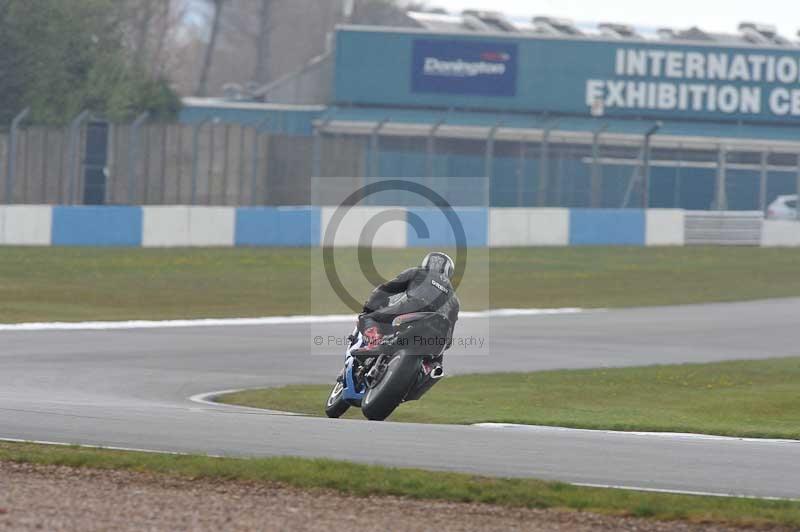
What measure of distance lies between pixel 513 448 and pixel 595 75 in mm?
38189

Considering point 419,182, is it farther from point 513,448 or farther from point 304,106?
point 513,448

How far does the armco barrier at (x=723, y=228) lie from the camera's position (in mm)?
35406

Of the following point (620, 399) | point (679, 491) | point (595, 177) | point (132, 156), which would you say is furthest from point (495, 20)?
point (679, 491)

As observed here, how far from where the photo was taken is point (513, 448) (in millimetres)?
9055

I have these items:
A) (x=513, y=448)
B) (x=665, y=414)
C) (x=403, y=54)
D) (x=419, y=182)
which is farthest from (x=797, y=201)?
(x=513, y=448)

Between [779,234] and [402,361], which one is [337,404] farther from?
[779,234]

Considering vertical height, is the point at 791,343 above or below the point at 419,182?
below

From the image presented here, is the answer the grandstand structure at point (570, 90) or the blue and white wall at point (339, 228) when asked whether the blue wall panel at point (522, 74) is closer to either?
the grandstand structure at point (570, 90)

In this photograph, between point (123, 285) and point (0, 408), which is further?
point (123, 285)

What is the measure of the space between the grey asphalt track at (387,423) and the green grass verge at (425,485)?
32 cm

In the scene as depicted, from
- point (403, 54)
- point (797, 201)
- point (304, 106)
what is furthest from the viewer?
point (304, 106)

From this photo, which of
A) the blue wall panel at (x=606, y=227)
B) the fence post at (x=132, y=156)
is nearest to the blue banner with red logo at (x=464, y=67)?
the blue wall panel at (x=606, y=227)

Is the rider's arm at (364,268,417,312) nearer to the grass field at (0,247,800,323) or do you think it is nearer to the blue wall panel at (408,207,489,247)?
the grass field at (0,247,800,323)

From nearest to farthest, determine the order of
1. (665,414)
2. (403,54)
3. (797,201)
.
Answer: (665,414) → (797,201) → (403,54)
